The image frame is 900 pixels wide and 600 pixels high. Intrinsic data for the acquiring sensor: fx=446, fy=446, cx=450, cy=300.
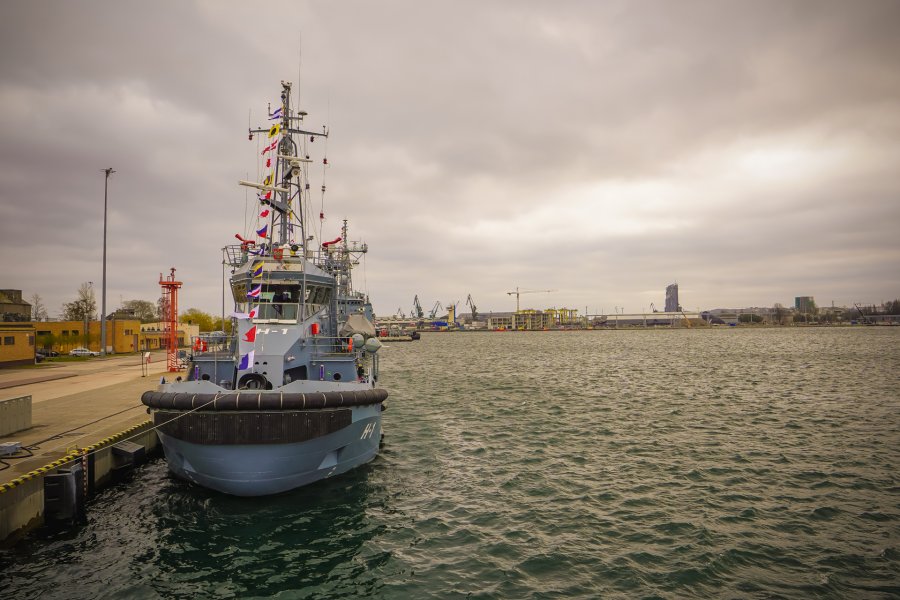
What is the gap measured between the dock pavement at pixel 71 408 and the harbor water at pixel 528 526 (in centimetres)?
180

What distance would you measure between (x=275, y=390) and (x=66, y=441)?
7.03 metres

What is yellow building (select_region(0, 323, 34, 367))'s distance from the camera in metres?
33.9

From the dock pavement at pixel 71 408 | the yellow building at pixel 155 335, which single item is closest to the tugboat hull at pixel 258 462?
the dock pavement at pixel 71 408

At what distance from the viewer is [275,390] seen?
1093 centimetres

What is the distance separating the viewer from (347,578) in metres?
8.49

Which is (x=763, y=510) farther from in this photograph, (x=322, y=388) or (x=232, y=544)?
(x=232, y=544)

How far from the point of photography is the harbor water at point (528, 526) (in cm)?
814

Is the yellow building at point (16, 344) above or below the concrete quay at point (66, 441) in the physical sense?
above

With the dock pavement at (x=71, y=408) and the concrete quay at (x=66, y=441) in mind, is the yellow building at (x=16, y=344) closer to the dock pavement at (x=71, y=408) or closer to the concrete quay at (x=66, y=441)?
the dock pavement at (x=71, y=408)

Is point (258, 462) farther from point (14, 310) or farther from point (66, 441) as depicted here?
point (14, 310)

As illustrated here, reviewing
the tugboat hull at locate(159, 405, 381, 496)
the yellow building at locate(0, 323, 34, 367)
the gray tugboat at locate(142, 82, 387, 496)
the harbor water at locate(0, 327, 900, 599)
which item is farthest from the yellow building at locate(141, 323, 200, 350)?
the harbor water at locate(0, 327, 900, 599)

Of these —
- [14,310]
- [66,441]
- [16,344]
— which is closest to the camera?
[66,441]

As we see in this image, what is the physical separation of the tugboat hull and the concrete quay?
6.65 ft

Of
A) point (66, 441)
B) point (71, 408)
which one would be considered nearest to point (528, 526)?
point (66, 441)
